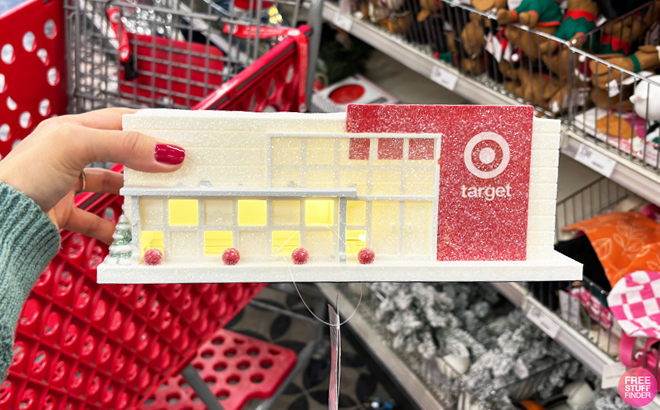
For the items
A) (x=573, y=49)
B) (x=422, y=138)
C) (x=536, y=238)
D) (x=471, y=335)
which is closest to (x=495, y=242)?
(x=536, y=238)

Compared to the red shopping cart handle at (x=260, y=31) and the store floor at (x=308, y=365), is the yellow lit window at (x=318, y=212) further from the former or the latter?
the store floor at (x=308, y=365)

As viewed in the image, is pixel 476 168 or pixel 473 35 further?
pixel 473 35

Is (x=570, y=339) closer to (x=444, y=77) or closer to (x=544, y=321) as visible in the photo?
(x=544, y=321)

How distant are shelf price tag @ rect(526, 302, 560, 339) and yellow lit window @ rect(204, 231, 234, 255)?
0.93 metres

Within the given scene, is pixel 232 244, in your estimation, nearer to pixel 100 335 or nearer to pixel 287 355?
pixel 100 335

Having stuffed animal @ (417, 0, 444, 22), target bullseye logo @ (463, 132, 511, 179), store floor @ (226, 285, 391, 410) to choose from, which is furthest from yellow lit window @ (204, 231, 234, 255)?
stuffed animal @ (417, 0, 444, 22)

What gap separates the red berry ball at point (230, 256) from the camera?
757 millimetres

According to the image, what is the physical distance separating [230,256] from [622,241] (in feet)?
3.32

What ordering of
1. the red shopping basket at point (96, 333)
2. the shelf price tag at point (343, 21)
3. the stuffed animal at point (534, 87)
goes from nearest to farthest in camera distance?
the red shopping basket at point (96, 333) < the stuffed animal at point (534, 87) < the shelf price tag at point (343, 21)

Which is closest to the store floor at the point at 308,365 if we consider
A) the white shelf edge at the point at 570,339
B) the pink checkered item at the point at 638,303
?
the white shelf edge at the point at 570,339

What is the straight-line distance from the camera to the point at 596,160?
1.28m

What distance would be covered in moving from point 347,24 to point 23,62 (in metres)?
1.09

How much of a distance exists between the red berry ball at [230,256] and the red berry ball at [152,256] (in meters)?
0.08

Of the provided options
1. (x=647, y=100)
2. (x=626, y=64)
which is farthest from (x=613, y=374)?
(x=626, y=64)
